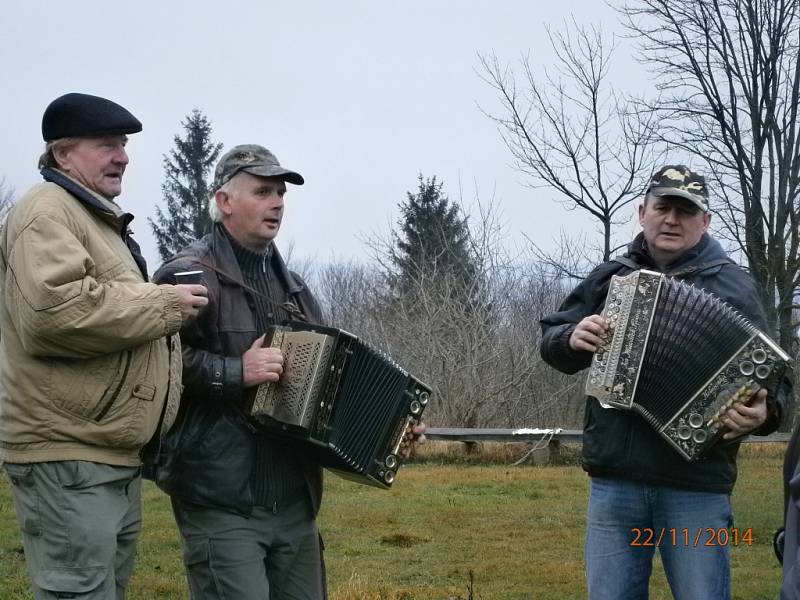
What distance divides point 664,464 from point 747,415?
399 millimetres

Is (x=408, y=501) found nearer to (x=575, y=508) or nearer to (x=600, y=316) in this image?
(x=575, y=508)

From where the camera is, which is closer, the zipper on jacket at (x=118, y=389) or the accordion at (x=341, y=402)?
the zipper on jacket at (x=118, y=389)

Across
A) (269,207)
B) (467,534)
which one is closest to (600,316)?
(269,207)

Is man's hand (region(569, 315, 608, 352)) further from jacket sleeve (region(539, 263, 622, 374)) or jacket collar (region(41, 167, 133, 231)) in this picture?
jacket collar (region(41, 167, 133, 231))

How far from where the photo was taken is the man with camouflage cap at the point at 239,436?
4062 mm

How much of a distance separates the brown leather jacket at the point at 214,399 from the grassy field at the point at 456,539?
175cm

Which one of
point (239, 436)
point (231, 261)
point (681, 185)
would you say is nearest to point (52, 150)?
point (231, 261)

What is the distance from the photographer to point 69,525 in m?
3.52

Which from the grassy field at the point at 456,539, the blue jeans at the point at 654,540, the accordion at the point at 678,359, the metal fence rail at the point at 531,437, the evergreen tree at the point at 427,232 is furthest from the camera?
the evergreen tree at the point at 427,232

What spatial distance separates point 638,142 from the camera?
18.4m

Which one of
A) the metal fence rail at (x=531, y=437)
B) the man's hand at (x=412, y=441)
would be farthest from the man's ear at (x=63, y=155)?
the metal fence rail at (x=531, y=437)

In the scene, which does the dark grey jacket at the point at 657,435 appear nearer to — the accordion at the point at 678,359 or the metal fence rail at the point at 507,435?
the accordion at the point at 678,359

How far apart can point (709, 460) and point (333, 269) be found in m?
49.9

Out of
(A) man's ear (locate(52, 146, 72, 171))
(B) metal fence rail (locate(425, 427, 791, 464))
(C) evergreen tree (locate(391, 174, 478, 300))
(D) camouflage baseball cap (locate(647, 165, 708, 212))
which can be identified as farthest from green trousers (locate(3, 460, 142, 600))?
(C) evergreen tree (locate(391, 174, 478, 300))
